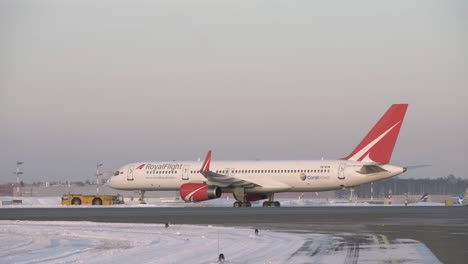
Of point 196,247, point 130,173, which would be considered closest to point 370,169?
point 130,173

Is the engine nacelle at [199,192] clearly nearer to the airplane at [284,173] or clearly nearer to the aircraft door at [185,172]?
the airplane at [284,173]

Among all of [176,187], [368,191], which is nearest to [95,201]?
[176,187]

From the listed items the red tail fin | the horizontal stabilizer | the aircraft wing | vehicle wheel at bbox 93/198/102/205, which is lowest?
vehicle wheel at bbox 93/198/102/205

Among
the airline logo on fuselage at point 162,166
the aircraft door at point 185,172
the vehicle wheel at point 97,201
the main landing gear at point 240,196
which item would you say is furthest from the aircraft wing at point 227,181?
the vehicle wheel at point 97,201

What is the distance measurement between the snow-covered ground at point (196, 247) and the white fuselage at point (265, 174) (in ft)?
100

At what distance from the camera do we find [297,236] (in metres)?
25.8

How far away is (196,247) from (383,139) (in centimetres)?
4011

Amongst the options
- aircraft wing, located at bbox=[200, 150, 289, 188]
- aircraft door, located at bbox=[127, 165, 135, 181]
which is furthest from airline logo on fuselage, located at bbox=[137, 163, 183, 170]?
aircraft wing, located at bbox=[200, 150, 289, 188]

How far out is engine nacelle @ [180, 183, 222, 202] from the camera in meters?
62.0

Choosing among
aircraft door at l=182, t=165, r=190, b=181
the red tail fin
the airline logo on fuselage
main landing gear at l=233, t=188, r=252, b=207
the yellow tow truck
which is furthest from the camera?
the yellow tow truck

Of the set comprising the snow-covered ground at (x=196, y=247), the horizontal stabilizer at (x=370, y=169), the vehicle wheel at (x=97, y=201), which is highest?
the horizontal stabilizer at (x=370, y=169)

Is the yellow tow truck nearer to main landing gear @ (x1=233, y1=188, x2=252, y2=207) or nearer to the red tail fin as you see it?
main landing gear @ (x1=233, y1=188, x2=252, y2=207)

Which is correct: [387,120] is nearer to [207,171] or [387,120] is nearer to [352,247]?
[207,171]

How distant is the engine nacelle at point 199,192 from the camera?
6199cm
